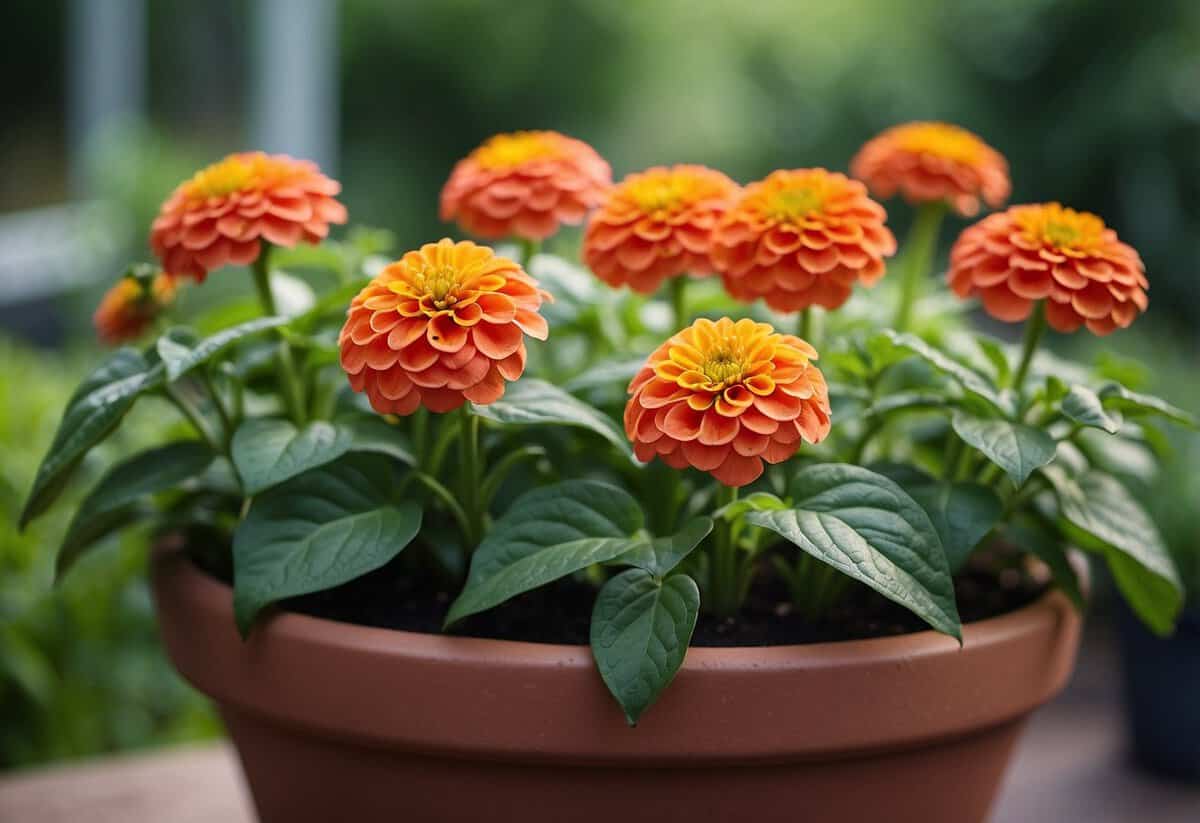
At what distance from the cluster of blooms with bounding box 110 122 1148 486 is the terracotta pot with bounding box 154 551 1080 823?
0.12 metres

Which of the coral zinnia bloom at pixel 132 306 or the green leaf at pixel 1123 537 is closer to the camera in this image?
the green leaf at pixel 1123 537

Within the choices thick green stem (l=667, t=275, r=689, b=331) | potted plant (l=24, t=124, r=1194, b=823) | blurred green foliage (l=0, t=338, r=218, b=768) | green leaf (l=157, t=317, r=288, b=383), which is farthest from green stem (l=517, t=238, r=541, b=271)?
blurred green foliage (l=0, t=338, r=218, b=768)

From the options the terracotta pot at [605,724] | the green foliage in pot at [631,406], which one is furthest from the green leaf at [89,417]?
the terracotta pot at [605,724]

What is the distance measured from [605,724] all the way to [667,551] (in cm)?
10

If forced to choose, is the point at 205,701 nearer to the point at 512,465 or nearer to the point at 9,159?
the point at 512,465

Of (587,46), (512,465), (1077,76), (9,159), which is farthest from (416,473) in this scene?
(587,46)

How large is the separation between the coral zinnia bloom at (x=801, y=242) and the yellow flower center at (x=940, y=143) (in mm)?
166

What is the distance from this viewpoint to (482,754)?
65 cm

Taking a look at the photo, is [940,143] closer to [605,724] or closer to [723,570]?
[723,570]

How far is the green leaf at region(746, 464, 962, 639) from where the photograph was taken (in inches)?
24.7

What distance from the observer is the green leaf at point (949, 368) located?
71cm

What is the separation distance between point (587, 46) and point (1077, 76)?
5257 mm

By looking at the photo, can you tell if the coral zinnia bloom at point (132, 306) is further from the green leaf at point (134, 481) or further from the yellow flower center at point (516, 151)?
the yellow flower center at point (516, 151)

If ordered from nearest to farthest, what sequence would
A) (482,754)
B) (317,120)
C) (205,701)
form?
(482,754), (205,701), (317,120)
